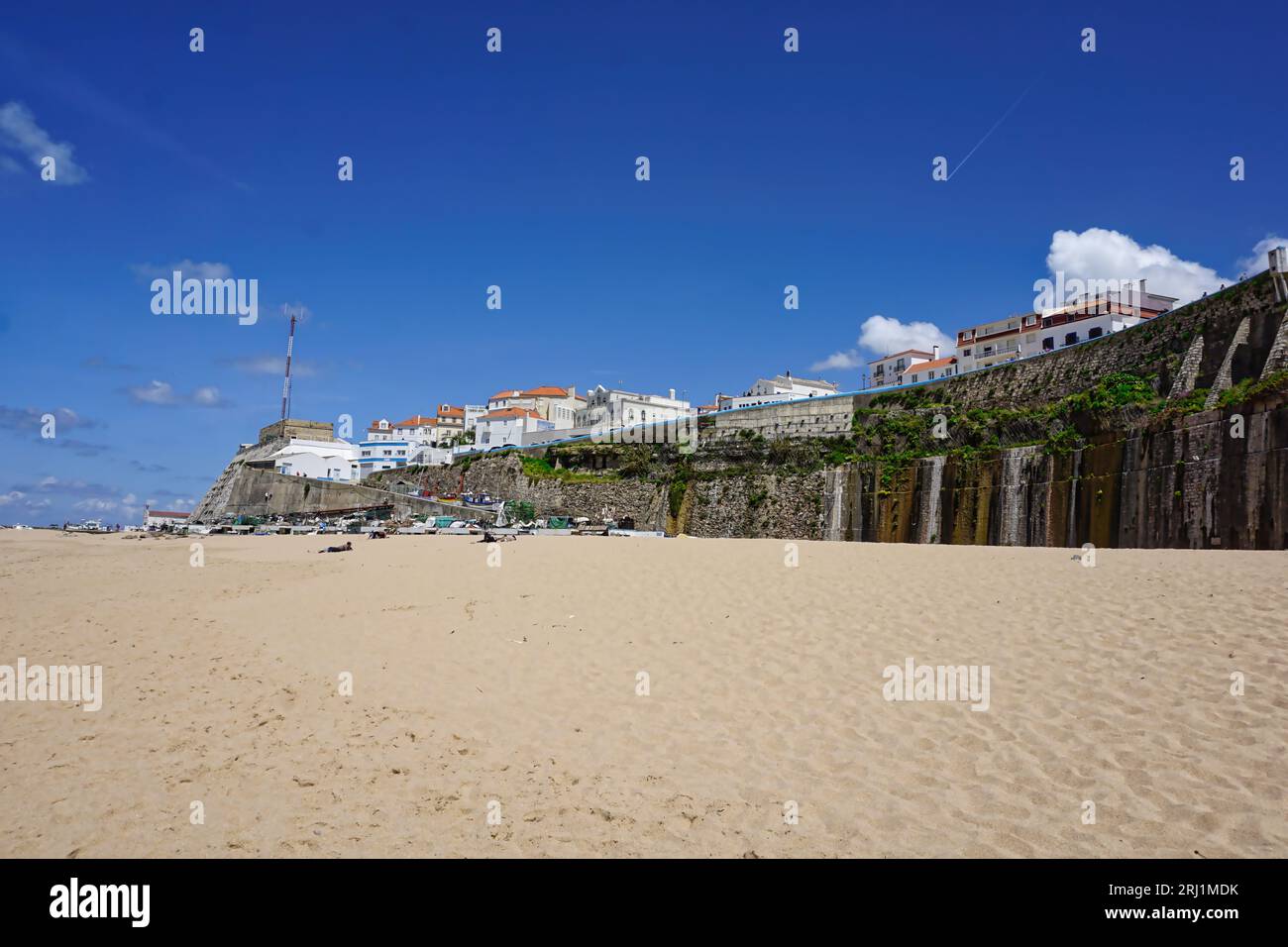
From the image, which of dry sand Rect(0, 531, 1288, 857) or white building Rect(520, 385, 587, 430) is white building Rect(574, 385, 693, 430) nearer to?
white building Rect(520, 385, 587, 430)

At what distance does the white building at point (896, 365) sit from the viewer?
70750mm

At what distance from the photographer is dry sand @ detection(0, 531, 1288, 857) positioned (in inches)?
185

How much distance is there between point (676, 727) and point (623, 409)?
233 ft

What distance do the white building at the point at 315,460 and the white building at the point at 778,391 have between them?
4892 cm

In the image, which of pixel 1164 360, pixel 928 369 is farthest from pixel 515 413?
pixel 1164 360

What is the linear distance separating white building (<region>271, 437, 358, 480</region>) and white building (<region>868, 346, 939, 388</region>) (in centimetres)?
6460

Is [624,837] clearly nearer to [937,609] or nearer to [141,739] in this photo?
[141,739]

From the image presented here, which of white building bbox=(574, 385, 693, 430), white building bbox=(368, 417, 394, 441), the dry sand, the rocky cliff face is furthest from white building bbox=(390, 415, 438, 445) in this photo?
the dry sand

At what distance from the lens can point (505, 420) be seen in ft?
270

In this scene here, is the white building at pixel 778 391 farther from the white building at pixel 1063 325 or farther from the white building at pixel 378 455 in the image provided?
the white building at pixel 378 455
